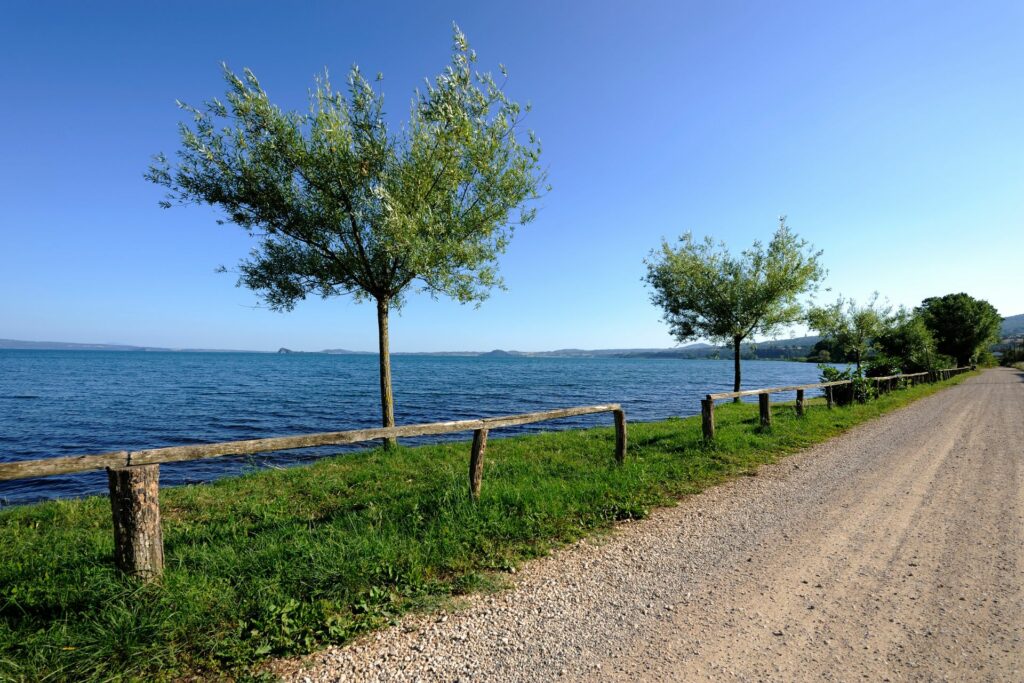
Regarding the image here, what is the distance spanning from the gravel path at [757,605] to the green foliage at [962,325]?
73653 millimetres

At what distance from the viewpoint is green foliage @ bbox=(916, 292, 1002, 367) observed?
196ft

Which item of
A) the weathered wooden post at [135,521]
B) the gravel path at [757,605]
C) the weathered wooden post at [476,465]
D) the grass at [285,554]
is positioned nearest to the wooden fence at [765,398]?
the grass at [285,554]

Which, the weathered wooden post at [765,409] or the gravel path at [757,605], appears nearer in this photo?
the gravel path at [757,605]

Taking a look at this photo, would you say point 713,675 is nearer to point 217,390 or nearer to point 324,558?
point 324,558

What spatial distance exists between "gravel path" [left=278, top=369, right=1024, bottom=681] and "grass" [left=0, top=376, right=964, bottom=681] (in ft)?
1.56

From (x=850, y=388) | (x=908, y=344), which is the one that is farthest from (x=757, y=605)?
(x=908, y=344)

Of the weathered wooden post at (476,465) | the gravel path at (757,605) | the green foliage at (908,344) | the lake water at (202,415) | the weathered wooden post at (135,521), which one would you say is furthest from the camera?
the green foliage at (908,344)

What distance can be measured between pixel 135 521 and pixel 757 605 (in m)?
6.60

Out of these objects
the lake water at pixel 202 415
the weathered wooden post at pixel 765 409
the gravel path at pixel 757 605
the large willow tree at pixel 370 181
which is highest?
the large willow tree at pixel 370 181

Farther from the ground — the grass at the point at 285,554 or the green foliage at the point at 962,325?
the green foliage at the point at 962,325

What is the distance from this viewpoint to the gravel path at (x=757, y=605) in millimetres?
3580

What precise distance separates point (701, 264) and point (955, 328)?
64.2m

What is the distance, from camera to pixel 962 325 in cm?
6003

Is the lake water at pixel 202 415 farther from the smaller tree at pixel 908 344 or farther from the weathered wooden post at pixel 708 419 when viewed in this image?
the smaller tree at pixel 908 344
